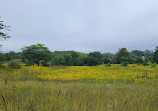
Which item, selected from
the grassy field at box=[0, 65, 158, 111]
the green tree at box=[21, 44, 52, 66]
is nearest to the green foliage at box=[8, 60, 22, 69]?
the green tree at box=[21, 44, 52, 66]

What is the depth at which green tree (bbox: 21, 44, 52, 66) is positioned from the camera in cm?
1953

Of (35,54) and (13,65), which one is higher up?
(35,54)

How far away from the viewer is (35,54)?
65.3 feet

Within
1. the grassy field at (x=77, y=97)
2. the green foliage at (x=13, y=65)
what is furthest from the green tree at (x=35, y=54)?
the grassy field at (x=77, y=97)

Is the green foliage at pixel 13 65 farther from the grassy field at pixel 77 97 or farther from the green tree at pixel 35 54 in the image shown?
the grassy field at pixel 77 97

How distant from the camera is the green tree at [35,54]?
19.5m

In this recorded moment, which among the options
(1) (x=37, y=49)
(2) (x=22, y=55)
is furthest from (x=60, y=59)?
(2) (x=22, y=55)

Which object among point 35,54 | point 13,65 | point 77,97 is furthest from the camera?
point 35,54

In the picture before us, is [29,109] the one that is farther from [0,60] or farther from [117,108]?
[0,60]

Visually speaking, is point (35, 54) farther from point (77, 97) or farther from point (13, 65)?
point (77, 97)

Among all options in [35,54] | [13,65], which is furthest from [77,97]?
[35,54]

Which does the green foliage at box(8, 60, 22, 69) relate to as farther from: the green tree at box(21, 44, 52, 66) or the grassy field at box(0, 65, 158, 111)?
the grassy field at box(0, 65, 158, 111)

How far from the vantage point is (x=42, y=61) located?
20609 millimetres

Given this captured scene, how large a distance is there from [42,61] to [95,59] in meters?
15.1
